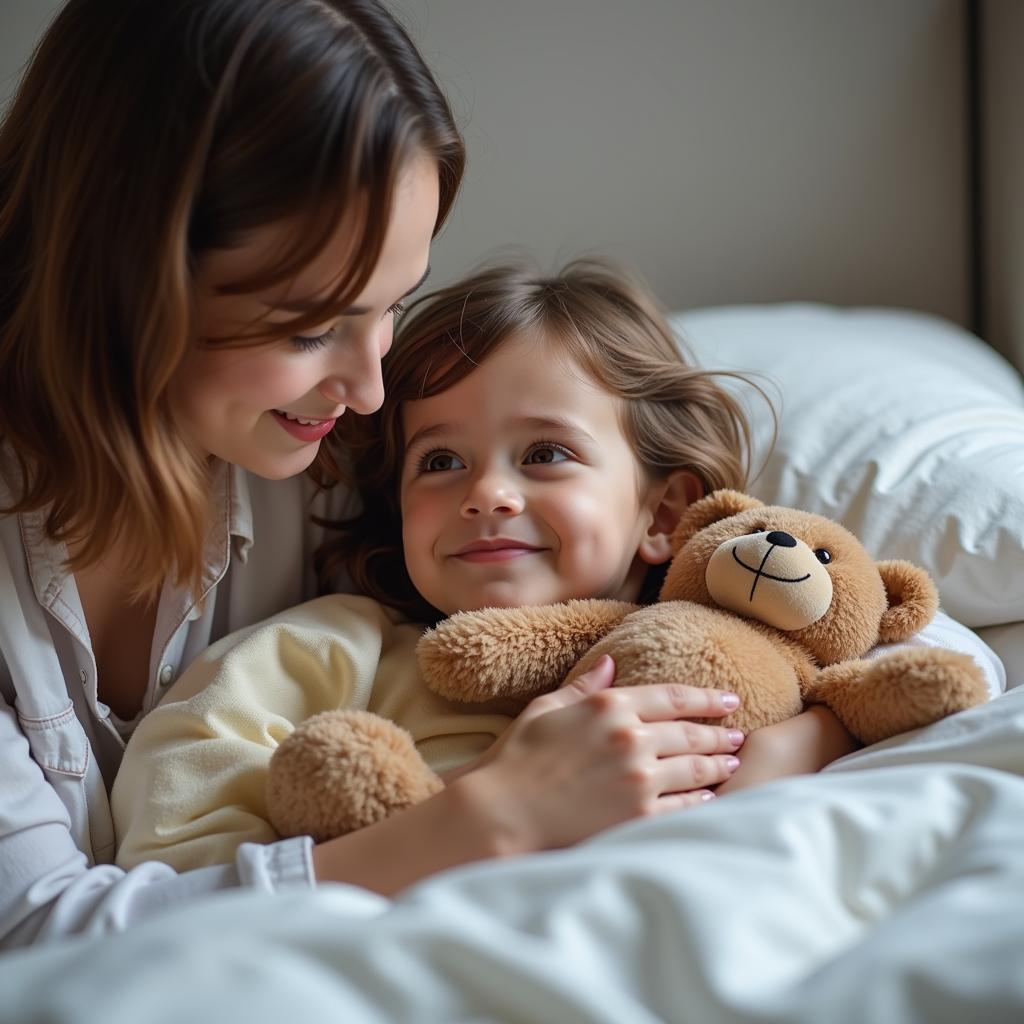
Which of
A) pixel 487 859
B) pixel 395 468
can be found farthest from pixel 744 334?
pixel 487 859

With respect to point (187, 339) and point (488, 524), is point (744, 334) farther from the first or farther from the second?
point (187, 339)

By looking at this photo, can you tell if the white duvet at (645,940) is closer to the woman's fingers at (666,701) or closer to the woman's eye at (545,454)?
the woman's fingers at (666,701)

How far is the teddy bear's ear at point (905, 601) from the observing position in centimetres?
94

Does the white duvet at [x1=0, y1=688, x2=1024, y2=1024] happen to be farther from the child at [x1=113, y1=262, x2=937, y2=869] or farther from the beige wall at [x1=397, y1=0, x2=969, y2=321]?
the beige wall at [x1=397, y1=0, x2=969, y2=321]

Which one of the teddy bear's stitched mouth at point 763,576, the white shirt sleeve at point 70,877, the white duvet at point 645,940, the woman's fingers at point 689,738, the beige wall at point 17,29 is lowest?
the white shirt sleeve at point 70,877

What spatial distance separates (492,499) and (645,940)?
1.66 feet

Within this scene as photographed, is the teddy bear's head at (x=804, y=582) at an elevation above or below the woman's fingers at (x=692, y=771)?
above

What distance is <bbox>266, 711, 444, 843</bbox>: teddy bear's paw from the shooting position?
782mm

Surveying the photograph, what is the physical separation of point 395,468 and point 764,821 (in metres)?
0.64

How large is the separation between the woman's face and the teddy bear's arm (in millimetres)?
206

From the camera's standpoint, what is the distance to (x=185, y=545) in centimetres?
91

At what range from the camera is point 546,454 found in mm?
1065

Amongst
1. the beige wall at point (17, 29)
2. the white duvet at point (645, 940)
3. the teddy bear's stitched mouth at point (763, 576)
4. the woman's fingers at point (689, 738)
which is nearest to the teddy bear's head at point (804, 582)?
the teddy bear's stitched mouth at point (763, 576)

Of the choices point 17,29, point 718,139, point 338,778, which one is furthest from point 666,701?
point 17,29
